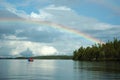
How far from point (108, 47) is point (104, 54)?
5.77 m

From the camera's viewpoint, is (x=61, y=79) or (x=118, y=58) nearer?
(x=61, y=79)

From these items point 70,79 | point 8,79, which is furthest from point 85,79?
point 8,79

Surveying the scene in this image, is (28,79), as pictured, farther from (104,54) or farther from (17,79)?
(104,54)

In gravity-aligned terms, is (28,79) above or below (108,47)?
below

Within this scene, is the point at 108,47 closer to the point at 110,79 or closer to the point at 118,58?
the point at 118,58

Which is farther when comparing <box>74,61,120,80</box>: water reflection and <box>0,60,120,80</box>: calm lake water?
<box>0,60,120,80</box>: calm lake water

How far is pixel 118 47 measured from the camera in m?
191

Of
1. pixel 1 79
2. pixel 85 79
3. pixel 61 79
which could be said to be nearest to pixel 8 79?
pixel 1 79

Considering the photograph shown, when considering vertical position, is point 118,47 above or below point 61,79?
above

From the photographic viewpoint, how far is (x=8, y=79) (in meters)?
55.3

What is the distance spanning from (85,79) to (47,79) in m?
7.58

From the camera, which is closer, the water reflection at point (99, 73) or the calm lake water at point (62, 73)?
the water reflection at point (99, 73)

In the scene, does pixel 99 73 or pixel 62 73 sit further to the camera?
pixel 62 73

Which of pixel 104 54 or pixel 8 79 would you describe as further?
pixel 104 54
